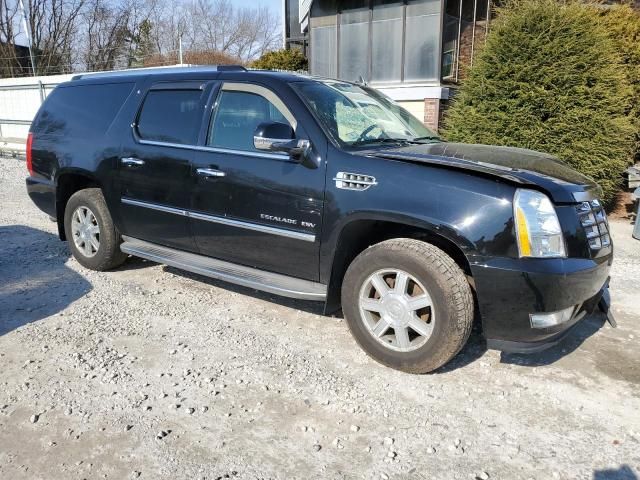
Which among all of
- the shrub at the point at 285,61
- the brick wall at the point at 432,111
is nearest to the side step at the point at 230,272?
the brick wall at the point at 432,111

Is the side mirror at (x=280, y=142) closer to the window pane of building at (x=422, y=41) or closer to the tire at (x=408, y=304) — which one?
the tire at (x=408, y=304)

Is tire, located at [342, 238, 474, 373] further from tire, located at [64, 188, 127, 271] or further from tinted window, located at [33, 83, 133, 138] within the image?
tinted window, located at [33, 83, 133, 138]

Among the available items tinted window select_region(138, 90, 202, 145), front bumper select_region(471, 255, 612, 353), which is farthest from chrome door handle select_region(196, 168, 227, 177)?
front bumper select_region(471, 255, 612, 353)

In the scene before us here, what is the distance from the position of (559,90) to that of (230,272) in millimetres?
5909

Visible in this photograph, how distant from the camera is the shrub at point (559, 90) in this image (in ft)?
25.0

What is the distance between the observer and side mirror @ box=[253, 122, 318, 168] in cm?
367

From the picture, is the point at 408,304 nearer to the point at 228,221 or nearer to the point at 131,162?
the point at 228,221

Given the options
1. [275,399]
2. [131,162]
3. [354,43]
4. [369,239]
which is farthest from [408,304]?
[354,43]

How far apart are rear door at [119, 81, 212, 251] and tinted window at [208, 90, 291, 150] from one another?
20 cm

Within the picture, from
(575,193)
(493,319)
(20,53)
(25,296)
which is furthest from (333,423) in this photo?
(20,53)

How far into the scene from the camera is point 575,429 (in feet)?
9.65

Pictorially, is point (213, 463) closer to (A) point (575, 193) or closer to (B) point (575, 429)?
(B) point (575, 429)

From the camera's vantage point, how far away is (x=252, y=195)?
3.96 metres

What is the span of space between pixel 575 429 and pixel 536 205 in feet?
4.10
